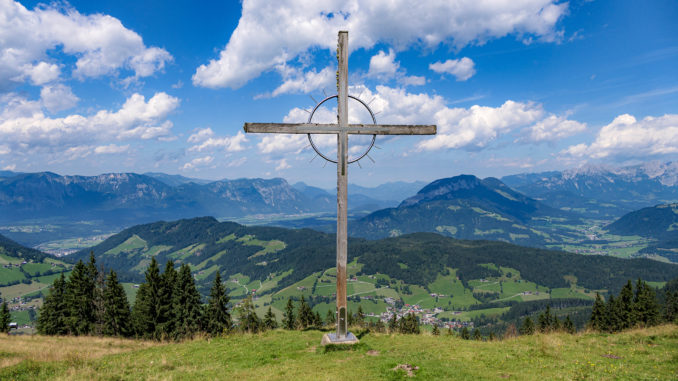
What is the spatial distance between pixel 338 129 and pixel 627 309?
212 feet

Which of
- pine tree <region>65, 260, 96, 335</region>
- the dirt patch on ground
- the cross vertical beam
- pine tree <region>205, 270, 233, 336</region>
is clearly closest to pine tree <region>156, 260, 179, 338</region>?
pine tree <region>205, 270, 233, 336</region>

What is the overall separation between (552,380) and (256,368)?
10093 millimetres

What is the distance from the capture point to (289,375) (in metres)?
11.2

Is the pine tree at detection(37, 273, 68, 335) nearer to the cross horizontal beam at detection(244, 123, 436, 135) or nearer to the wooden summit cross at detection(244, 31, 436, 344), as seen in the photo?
the wooden summit cross at detection(244, 31, 436, 344)

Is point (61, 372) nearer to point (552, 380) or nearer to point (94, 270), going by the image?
point (552, 380)

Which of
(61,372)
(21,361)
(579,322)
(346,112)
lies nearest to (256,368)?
(61,372)

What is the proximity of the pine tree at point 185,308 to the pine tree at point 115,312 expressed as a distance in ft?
27.6

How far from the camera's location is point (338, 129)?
15.1m

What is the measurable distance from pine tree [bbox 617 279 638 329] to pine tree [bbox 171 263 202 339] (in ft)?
213

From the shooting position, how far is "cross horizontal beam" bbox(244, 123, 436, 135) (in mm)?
14695

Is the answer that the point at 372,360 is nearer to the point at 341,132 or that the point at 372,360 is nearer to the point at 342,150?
the point at 342,150

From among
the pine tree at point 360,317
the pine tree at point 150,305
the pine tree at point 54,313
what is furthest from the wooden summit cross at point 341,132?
the pine tree at point 54,313

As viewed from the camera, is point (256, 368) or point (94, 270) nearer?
point (256, 368)

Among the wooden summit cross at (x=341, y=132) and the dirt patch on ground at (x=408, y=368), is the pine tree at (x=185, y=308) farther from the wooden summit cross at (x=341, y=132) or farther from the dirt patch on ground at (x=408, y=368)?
the dirt patch on ground at (x=408, y=368)
